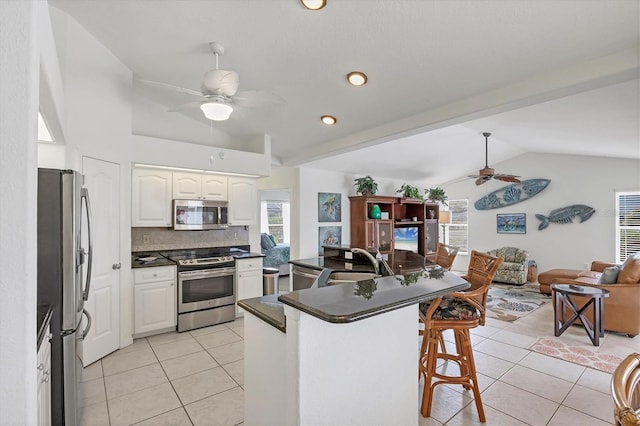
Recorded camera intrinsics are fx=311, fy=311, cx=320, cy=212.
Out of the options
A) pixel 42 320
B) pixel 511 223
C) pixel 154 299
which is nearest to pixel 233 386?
pixel 42 320

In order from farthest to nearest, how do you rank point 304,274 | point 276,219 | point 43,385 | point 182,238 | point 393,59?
point 276,219, point 182,238, point 304,274, point 393,59, point 43,385

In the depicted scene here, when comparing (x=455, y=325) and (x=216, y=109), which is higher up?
(x=216, y=109)

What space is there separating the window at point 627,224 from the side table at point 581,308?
3.48 metres

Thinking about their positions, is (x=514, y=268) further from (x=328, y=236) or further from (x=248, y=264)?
(x=248, y=264)

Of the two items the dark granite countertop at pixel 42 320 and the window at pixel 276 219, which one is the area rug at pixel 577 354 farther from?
the window at pixel 276 219

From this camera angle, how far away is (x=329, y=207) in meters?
6.39

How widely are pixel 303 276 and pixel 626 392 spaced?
9.83 ft

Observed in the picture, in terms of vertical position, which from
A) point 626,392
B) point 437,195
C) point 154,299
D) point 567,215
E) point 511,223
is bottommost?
point 154,299

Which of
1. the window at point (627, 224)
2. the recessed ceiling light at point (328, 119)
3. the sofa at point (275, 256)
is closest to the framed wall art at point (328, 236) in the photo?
the sofa at point (275, 256)

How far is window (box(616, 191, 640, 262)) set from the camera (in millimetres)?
6109

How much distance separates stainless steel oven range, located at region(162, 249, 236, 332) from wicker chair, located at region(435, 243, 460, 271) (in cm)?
288

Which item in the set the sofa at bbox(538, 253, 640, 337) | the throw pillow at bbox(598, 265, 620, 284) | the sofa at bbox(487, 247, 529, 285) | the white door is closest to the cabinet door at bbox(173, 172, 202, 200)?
the white door

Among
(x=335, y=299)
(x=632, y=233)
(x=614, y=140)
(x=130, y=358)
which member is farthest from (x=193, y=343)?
(x=632, y=233)

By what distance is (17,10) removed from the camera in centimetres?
90
